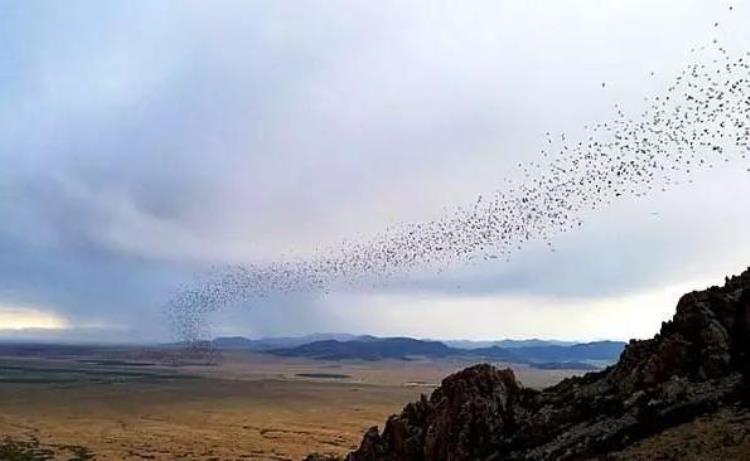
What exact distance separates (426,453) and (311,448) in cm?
5766

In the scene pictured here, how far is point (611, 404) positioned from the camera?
118ft

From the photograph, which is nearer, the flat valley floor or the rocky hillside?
the rocky hillside

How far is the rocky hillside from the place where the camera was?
29.7 m

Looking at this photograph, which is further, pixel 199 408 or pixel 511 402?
pixel 199 408

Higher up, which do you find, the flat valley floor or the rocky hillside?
the rocky hillside

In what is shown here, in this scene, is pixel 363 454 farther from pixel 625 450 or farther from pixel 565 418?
pixel 625 450

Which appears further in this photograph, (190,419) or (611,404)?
(190,419)

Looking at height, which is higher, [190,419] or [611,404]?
[611,404]

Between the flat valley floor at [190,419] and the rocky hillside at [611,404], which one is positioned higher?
the rocky hillside at [611,404]

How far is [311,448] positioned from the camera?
312 ft

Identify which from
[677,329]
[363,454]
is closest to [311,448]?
[363,454]

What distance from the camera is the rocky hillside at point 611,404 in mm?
29734

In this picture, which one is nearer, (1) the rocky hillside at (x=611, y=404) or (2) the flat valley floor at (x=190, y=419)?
(1) the rocky hillside at (x=611, y=404)

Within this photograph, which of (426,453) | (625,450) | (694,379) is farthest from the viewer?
(426,453)
